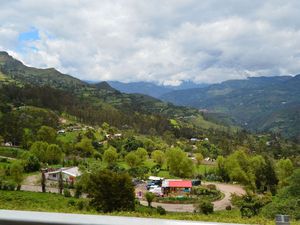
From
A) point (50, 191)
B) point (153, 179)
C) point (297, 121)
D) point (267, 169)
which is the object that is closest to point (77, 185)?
point (50, 191)

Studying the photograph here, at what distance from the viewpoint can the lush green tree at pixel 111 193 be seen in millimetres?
9875

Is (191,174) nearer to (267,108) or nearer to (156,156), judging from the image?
(156,156)

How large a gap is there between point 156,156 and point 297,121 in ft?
240

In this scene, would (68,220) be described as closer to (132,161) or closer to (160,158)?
(132,161)

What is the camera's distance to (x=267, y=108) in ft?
549

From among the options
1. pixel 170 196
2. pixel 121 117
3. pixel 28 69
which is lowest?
pixel 170 196

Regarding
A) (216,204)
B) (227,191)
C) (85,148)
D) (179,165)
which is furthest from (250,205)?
(85,148)

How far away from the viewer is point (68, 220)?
0.75m

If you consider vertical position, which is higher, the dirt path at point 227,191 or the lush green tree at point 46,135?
the lush green tree at point 46,135

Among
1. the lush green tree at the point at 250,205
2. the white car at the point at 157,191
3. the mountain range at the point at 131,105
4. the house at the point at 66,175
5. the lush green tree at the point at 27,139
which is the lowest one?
the white car at the point at 157,191

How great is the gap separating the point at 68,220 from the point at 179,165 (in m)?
25.3

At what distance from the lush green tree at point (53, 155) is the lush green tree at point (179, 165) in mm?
8023

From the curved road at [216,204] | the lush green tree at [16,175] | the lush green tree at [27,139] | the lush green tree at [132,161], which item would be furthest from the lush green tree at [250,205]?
the lush green tree at [27,139]

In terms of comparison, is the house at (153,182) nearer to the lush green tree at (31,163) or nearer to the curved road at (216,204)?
the curved road at (216,204)
